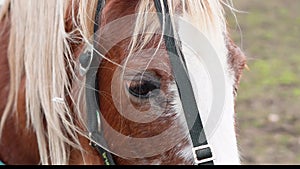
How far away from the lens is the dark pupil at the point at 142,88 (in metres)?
1.50

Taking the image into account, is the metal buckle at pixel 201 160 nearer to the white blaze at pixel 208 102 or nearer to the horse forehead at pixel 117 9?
the white blaze at pixel 208 102

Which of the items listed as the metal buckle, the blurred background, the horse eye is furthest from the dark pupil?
the blurred background

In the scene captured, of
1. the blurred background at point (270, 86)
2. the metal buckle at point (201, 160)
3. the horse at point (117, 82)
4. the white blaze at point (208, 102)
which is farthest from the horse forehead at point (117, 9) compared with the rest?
the blurred background at point (270, 86)

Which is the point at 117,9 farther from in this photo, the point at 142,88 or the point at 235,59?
the point at 235,59

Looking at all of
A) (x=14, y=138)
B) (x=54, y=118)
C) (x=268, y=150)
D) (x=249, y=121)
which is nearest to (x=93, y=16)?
(x=54, y=118)

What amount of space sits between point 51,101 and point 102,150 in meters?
0.17

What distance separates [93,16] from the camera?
1591 millimetres

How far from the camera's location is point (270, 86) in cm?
503

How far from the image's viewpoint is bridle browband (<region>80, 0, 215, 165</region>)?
57.6 inches

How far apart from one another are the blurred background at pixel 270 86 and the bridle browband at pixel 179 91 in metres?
1.45

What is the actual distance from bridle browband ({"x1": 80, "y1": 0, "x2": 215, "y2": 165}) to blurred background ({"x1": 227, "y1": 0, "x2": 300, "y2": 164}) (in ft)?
4.77

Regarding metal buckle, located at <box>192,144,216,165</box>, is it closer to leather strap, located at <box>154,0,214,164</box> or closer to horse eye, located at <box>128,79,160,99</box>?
leather strap, located at <box>154,0,214,164</box>

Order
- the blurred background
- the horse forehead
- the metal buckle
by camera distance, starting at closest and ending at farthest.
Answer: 1. the metal buckle
2. the horse forehead
3. the blurred background

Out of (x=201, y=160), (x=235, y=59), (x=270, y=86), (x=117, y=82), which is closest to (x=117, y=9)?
(x=117, y=82)
